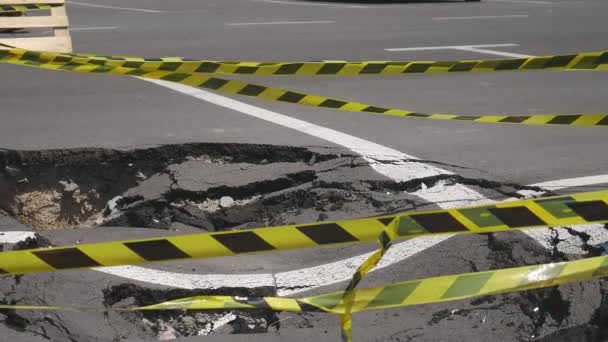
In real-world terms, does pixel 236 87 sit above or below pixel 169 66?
below

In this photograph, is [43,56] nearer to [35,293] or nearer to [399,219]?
[35,293]

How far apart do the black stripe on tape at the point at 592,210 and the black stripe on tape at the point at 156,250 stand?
55.4 inches

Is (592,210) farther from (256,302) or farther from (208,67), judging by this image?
(208,67)

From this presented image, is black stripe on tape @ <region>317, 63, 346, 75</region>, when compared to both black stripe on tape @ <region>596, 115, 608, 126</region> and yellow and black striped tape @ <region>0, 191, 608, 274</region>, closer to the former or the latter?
black stripe on tape @ <region>596, 115, 608, 126</region>

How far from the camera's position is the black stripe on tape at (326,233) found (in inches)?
111

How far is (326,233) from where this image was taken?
2820 mm

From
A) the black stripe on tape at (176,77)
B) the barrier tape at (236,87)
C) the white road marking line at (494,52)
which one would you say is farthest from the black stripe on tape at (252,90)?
the white road marking line at (494,52)

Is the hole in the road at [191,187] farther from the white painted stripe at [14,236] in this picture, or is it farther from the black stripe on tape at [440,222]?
the black stripe on tape at [440,222]

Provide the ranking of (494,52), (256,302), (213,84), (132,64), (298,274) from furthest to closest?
(494,52), (132,64), (213,84), (298,274), (256,302)

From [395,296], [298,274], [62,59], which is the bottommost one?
[298,274]

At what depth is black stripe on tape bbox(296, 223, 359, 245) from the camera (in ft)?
9.23

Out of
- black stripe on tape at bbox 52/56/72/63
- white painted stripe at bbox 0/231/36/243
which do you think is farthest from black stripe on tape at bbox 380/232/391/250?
black stripe on tape at bbox 52/56/72/63

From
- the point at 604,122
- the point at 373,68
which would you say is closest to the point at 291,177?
the point at 373,68

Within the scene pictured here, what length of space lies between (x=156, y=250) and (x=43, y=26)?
939 cm
